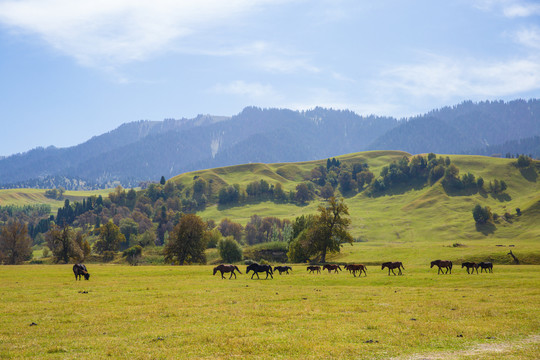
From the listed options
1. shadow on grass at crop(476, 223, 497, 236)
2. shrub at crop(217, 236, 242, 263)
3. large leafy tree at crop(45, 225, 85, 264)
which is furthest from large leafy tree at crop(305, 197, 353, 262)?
shadow on grass at crop(476, 223, 497, 236)

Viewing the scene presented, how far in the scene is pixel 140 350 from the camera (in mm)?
16656

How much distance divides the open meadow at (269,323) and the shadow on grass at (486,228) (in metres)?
144

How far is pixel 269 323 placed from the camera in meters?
22.0

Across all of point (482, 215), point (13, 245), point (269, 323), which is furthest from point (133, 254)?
point (482, 215)

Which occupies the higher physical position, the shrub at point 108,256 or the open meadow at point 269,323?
the open meadow at point 269,323

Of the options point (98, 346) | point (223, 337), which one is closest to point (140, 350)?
point (98, 346)

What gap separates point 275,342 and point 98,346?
810 cm

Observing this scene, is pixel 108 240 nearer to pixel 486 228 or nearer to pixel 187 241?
pixel 187 241

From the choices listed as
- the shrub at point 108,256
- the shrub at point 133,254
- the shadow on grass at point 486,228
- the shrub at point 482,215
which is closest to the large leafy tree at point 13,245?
the shrub at point 108,256

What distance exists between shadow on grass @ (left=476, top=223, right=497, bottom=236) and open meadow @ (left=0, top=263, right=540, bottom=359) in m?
144

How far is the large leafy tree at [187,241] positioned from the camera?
319ft

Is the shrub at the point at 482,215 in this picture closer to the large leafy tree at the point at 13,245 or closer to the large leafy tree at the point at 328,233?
the large leafy tree at the point at 328,233

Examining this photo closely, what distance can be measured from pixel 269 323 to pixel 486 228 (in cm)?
17596

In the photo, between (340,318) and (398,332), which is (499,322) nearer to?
(398,332)
